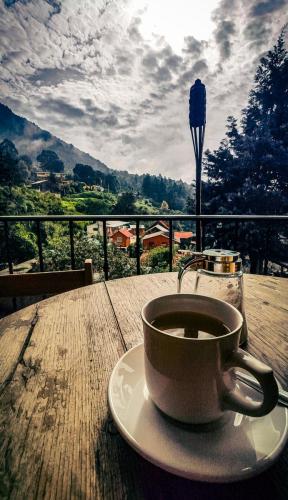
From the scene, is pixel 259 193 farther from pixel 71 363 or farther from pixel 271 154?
pixel 71 363

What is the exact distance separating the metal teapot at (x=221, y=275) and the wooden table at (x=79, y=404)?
0.30ft

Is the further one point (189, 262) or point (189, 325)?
point (189, 262)

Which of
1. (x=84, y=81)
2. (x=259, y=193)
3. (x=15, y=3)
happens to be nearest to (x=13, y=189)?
(x=84, y=81)

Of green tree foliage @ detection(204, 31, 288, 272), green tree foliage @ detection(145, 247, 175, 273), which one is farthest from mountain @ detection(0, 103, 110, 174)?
green tree foliage @ detection(145, 247, 175, 273)

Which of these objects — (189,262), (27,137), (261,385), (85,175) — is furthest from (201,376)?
(27,137)

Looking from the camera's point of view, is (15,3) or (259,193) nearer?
(15,3)

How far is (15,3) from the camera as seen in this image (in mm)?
11359

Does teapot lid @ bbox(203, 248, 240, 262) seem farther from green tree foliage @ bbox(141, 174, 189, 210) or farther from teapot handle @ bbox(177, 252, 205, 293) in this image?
green tree foliage @ bbox(141, 174, 189, 210)

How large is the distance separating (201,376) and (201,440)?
0.23 feet

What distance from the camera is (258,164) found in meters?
12.9

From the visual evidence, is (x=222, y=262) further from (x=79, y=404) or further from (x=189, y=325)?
(x=79, y=404)

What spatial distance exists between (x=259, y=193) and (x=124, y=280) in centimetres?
1339

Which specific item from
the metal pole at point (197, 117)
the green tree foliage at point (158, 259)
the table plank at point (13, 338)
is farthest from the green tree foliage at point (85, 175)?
the table plank at point (13, 338)

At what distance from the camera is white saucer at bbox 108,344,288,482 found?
264 millimetres
